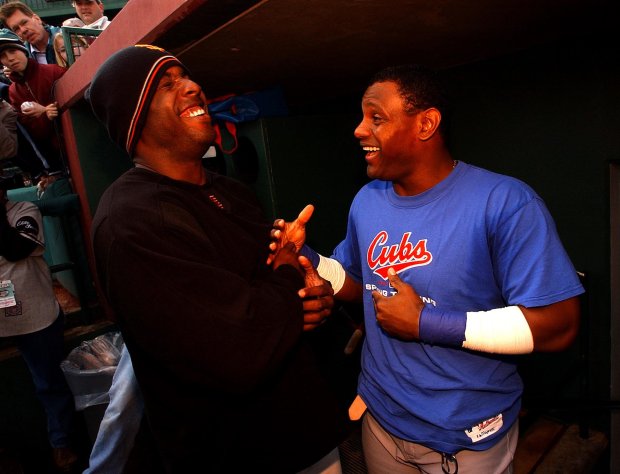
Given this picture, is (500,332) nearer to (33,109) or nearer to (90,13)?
(33,109)

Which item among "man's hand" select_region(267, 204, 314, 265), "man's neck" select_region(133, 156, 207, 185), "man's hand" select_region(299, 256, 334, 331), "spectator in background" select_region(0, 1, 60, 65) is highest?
"spectator in background" select_region(0, 1, 60, 65)

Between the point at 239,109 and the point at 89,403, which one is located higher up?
the point at 239,109

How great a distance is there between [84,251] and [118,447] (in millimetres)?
2482

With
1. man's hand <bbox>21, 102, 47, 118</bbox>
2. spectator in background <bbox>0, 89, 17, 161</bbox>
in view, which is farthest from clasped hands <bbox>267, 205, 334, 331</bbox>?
man's hand <bbox>21, 102, 47, 118</bbox>

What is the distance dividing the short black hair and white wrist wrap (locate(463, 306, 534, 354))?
73 centimetres

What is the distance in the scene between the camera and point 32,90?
3.57 m

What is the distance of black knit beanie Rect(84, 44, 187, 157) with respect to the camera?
133 cm

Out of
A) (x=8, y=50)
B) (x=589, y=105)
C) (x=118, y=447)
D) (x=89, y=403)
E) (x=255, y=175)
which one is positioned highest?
(x=8, y=50)

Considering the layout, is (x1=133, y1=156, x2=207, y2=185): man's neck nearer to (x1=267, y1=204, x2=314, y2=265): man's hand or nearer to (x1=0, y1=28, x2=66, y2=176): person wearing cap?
(x1=267, y1=204, x2=314, y2=265): man's hand

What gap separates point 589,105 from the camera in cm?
250

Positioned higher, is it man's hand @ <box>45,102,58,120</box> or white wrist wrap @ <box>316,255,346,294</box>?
man's hand @ <box>45,102,58,120</box>

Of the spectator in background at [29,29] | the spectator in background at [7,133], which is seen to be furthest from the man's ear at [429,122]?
the spectator in background at [29,29]

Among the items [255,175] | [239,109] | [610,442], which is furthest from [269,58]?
[610,442]

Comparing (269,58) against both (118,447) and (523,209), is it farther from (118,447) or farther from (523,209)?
(118,447)
